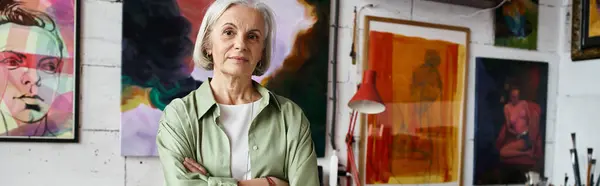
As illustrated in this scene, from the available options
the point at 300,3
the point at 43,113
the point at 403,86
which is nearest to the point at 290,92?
the point at 300,3

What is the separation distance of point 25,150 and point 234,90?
854 mm

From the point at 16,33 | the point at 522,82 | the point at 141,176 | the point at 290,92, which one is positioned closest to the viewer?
the point at 16,33

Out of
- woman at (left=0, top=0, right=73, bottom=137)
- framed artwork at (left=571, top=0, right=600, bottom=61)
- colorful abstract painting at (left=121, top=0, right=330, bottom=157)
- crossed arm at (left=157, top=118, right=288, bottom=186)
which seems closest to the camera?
crossed arm at (left=157, top=118, right=288, bottom=186)

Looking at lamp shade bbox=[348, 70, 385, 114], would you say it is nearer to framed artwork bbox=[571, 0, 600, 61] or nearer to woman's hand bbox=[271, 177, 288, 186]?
woman's hand bbox=[271, 177, 288, 186]

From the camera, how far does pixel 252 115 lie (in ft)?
3.22

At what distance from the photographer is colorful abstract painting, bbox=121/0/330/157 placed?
1464mm

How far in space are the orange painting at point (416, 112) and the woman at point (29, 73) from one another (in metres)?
1.13

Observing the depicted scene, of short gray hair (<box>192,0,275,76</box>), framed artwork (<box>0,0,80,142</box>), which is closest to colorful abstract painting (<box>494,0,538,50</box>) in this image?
short gray hair (<box>192,0,275,76</box>)

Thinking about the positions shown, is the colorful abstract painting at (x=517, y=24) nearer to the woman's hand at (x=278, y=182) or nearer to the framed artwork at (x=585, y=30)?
the framed artwork at (x=585, y=30)

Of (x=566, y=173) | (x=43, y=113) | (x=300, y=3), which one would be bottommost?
(x=566, y=173)

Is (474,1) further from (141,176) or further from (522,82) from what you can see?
(141,176)

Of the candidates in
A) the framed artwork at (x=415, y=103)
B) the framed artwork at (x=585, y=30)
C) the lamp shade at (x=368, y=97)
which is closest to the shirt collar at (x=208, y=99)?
the lamp shade at (x=368, y=97)

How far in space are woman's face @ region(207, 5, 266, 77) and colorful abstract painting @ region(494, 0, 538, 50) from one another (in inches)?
56.1

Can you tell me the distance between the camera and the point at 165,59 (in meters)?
1.50
